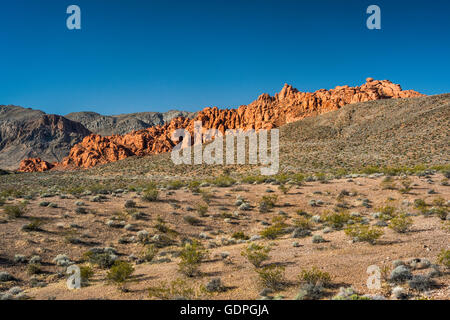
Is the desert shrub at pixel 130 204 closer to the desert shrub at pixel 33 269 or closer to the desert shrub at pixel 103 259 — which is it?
the desert shrub at pixel 103 259

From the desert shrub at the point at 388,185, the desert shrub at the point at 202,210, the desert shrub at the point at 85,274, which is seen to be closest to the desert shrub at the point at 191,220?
the desert shrub at the point at 202,210

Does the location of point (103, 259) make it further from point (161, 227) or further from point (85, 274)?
point (161, 227)

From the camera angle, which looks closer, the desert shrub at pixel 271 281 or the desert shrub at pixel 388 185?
the desert shrub at pixel 271 281

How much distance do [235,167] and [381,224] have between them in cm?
3807

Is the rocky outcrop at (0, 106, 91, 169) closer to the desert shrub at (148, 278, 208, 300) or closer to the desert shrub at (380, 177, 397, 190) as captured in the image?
the desert shrub at (380, 177, 397, 190)

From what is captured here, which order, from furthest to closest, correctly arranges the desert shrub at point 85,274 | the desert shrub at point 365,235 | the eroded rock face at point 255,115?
the eroded rock face at point 255,115 → the desert shrub at point 365,235 → the desert shrub at point 85,274

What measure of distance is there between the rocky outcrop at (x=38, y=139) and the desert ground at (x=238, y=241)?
149m

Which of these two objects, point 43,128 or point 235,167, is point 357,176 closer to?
point 235,167

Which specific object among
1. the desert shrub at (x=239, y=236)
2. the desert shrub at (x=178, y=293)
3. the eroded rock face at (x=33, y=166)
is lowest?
the desert shrub at (x=239, y=236)

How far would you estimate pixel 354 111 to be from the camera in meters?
74.4

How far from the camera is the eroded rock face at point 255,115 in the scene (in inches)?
3524
